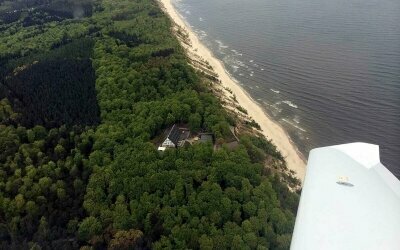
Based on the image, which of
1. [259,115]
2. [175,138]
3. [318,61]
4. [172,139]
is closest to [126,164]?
[172,139]

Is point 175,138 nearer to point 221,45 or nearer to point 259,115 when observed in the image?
point 259,115

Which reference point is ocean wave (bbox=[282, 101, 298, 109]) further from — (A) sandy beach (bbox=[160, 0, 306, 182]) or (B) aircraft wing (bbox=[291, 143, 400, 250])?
(B) aircraft wing (bbox=[291, 143, 400, 250])

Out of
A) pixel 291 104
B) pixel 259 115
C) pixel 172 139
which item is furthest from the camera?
pixel 291 104

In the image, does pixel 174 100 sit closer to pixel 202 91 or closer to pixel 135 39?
pixel 202 91

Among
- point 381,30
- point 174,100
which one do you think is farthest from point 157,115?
point 381,30

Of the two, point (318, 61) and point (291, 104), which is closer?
point (291, 104)

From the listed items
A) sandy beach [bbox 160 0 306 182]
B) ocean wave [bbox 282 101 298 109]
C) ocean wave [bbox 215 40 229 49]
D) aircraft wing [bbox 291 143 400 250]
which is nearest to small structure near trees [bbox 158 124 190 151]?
sandy beach [bbox 160 0 306 182]
